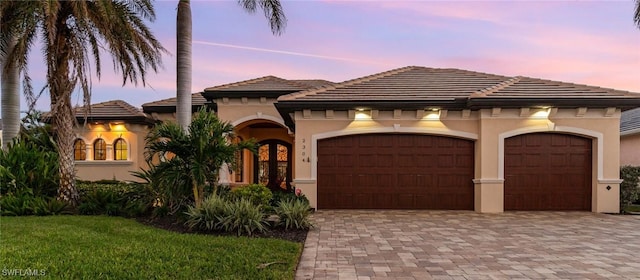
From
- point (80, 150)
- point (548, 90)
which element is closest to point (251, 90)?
point (80, 150)

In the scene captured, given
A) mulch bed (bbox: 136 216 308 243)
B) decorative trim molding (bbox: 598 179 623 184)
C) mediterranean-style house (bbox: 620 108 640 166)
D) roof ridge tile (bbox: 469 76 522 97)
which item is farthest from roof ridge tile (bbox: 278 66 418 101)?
mediterranean-style house (bbox: 620 108 640 166)

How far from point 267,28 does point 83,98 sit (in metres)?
5.51

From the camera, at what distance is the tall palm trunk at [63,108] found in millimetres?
9117

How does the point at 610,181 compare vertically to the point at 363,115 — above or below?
below

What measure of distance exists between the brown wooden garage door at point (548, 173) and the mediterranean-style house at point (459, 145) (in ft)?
0.10

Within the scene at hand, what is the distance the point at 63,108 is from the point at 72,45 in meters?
1.68

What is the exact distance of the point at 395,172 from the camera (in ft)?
37.5

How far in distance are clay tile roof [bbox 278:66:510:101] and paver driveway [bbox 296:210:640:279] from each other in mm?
3699

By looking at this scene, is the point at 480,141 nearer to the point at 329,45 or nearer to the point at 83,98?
the point at 329,45

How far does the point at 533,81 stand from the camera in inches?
464

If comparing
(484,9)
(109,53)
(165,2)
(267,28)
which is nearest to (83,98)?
(109,53)

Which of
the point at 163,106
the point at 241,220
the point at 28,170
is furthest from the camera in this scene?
the point at 163,106

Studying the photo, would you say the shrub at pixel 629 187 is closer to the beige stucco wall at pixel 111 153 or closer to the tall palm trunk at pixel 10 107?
the beige stucco wall at pixel 111 153

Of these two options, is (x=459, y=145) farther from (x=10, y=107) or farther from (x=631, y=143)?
(x=10, y=107)
